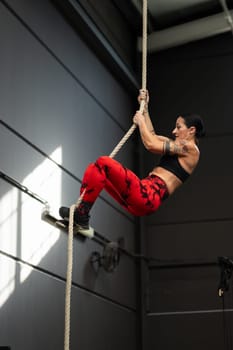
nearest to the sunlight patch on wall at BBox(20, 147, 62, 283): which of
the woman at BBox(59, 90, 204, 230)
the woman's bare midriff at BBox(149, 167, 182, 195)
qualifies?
the woman at BBox(59, 90, 204, 230)

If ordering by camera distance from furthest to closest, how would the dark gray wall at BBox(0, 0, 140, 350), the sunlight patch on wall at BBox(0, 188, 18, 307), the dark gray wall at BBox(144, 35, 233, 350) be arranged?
1. the dark gray wall at BBox(144, 35, 233, 350)
2. the dark gray wall at BBox(0, 0, 140, 350)
3. the sunlight patch on wall at BBox(0, 188, 18, 307)

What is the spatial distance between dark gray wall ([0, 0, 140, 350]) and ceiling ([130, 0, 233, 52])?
1.01 m

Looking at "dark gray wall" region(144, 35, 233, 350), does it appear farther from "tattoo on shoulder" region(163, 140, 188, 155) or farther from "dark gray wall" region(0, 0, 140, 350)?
"tattoo on shoulder" region(163, 140, 188, 155)

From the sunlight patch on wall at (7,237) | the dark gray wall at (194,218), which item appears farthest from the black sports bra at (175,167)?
the dark gray wall at (194,218)

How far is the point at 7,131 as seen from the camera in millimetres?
5078

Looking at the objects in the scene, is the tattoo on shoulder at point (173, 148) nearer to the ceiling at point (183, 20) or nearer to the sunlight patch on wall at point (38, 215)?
the sunlight patch on wall at point (38, 215)

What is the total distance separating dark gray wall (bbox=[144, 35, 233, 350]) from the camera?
721 cm

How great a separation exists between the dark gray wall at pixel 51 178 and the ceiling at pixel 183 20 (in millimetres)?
1015

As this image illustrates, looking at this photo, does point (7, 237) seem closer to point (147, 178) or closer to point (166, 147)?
point (147, 178)

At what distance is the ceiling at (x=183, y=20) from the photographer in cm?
770

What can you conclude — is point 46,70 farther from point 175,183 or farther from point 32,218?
point 175,183

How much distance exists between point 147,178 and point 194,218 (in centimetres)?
298

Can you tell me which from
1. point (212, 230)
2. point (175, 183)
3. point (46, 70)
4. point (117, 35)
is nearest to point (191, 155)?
point (175, 183)

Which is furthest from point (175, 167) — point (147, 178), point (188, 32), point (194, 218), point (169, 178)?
point (188, 32)
